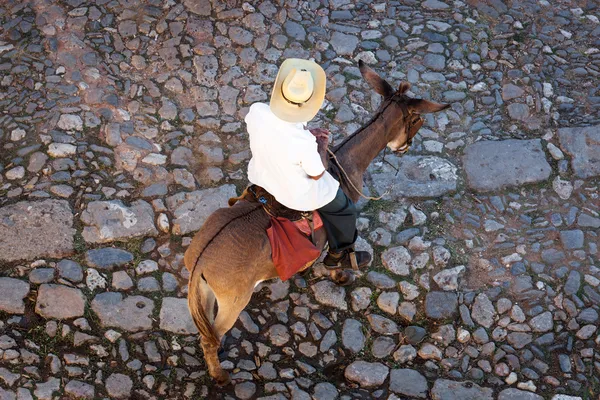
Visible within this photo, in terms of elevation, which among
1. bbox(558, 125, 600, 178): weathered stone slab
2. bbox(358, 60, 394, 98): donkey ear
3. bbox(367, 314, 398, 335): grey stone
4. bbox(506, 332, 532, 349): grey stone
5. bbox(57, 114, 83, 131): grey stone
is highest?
bbox(358, 60, 394, 98): donkey ear

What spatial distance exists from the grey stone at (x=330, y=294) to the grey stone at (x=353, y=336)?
19cm

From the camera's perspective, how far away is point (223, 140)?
7.35 meters

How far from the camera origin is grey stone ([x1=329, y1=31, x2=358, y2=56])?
8242 mm

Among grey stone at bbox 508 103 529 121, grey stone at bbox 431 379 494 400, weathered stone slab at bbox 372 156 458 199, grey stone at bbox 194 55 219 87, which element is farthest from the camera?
grey stone at bbox 194 55 219 87

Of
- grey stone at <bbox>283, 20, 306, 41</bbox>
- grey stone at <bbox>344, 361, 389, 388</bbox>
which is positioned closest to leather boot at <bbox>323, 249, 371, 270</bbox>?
grey stone at <bbox>344, 361, 389, 388</bbox>

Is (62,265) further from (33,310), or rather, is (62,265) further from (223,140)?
(223,140)

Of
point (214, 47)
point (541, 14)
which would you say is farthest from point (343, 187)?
point (541, 14)

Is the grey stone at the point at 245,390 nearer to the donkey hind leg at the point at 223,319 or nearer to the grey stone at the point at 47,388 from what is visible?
the donkey hind leg at the point at 223,319

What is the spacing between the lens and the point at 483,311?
240 inches

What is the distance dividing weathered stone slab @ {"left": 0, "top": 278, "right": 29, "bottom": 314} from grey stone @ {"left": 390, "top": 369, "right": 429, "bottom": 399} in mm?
3277

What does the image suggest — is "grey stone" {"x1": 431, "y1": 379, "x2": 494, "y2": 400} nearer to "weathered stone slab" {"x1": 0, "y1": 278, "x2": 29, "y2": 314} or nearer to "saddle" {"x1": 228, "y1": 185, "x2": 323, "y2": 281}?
"saddle" {"x1": 228, "y1": 185, "x2": 323, "y2": 281}

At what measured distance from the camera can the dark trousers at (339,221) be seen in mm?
5379

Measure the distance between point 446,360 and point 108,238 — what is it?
3.35 meters

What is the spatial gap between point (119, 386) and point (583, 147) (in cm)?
546
